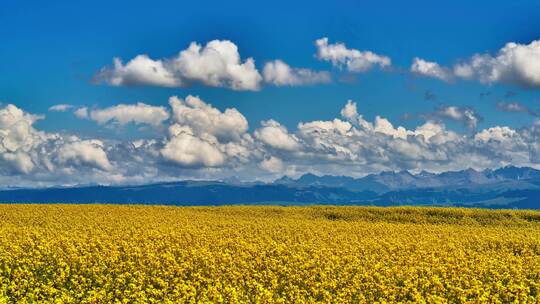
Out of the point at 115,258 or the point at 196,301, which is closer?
the point at 196,301

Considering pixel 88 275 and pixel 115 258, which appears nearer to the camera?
pixel 88 275

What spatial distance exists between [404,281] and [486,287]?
3328 mm

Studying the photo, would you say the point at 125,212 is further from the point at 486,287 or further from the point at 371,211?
the point at 486,287

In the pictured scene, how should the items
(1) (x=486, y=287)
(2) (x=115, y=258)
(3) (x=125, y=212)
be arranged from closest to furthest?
(1) (x=486, y=287)
(2) (x=115, y=258)
(3) (x=125, y=212)

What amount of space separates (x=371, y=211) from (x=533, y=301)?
58974 mm

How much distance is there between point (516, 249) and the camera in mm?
39719

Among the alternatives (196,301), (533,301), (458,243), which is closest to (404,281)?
(533,301)

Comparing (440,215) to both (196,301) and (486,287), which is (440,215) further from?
(196,301)

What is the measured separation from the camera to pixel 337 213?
78.5 metres

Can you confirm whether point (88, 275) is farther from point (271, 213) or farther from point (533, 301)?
point (271, 213)

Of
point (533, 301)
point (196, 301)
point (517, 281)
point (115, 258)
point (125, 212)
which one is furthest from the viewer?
point (125, 212)

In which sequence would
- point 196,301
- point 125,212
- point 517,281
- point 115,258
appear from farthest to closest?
point 125,212, point 115,258, point 517,281, point 196,301

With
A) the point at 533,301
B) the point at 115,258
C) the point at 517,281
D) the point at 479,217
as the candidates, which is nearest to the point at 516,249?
the point at 517,281

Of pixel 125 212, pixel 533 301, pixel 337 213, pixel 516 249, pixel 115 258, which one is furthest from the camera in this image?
pixel 337 213
